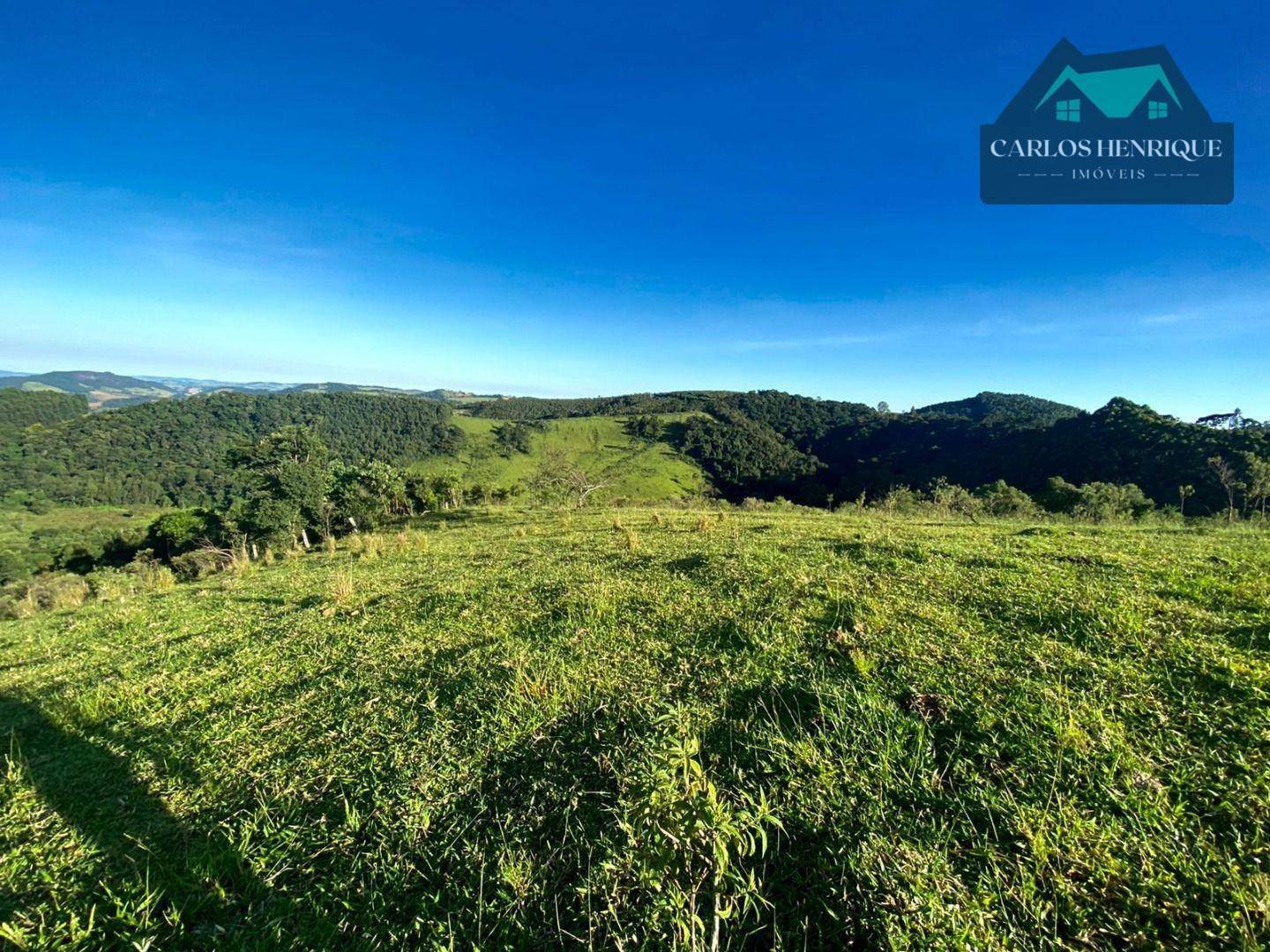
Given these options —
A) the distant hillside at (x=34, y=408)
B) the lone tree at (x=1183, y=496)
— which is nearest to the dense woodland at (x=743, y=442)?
the distant hillside at (x=34, y=408)

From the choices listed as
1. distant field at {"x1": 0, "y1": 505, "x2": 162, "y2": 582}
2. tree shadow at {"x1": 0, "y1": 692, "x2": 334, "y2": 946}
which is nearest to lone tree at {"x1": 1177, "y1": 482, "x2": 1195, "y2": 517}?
tree shadow at {"x1": 0, "y1": 692, "x2": 334, "y2": 946}

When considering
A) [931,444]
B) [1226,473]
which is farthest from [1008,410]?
[1226,473]

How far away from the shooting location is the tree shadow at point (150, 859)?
189 centimetres

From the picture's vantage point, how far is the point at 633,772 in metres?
2.37

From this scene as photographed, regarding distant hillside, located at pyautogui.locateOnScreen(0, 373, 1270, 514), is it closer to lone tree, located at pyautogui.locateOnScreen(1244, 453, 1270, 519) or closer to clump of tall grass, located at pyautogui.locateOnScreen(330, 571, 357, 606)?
lone tree, located at pyautogui.locateOnScreen(1244, 453, 1270, 519)

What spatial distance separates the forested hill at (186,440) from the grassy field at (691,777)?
76714mm

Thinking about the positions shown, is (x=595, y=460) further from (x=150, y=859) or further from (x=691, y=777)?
(x=691, y=777)

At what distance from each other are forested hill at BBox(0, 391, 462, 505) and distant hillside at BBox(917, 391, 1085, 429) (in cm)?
10531

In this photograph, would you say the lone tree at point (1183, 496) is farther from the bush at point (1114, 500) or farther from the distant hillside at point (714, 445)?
the distant hillside at point (714, 445)

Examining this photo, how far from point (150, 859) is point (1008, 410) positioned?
124 m

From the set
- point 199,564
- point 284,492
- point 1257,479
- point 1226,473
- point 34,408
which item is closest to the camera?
point 199,564

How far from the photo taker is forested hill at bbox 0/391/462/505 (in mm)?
86812

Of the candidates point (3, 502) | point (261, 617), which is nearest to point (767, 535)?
point (261, 617)

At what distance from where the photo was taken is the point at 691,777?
222 centimetres
